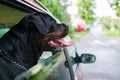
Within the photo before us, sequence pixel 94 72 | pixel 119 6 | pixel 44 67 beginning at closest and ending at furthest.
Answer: pixel 44 67
pixel 94 72
pixel 119 6

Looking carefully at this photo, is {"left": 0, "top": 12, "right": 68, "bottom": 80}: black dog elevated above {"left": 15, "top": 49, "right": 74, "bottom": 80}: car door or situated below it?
above

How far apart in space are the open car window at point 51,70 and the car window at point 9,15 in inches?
18.8

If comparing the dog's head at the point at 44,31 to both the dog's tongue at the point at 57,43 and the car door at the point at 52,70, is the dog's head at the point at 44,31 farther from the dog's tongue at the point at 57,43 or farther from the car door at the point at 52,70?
the car door at the point at 52,70

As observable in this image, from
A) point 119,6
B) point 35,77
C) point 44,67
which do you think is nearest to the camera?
point 35,77

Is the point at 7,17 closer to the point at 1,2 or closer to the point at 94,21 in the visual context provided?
the point at 1,2

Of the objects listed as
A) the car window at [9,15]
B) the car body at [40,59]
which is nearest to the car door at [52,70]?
the car body at [40,59]

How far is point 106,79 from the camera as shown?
12.3 metres

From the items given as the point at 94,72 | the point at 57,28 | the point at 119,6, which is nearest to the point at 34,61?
the point at 57,28

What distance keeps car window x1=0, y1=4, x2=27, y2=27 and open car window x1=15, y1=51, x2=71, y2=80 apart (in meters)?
0.48

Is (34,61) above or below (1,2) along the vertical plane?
below

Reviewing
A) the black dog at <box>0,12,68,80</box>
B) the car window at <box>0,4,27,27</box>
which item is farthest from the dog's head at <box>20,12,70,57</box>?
the car window at <box>0,4,27,27</box>

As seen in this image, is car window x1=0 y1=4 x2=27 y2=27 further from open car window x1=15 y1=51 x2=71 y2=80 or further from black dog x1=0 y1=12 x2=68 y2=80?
black dog x1=0 y1=12 x2=68 y2=80

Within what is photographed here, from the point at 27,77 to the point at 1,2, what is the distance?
2.75 feet

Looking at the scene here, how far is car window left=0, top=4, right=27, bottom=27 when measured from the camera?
3.20 m
